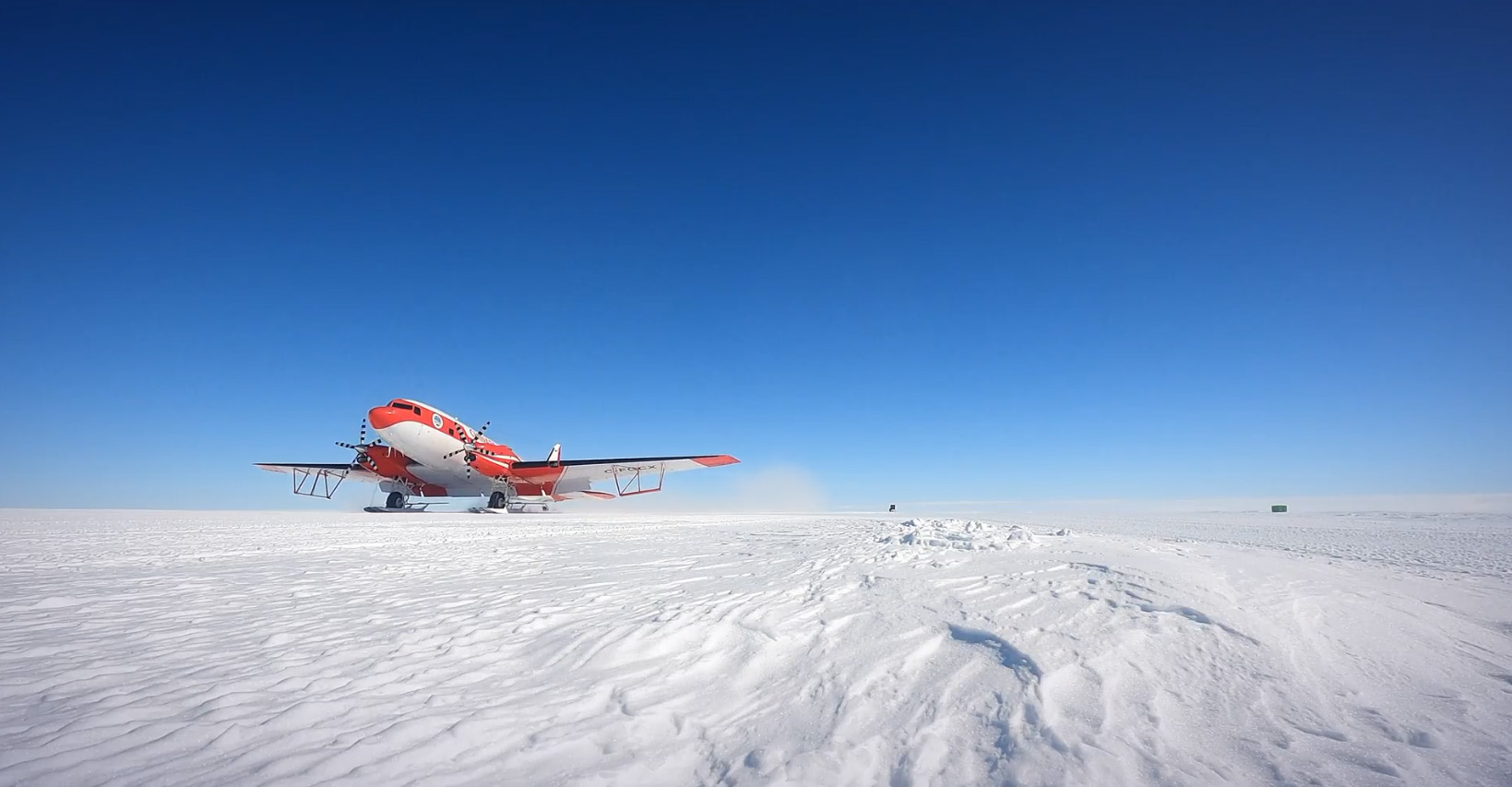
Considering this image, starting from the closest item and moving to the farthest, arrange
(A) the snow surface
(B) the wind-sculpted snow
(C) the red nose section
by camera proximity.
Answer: (A) the snow surface < (B) the wind-sculpted snow < (C) the red nose section

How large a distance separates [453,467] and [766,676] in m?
38.2

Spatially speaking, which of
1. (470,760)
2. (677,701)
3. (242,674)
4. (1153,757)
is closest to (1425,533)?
(1153,757)

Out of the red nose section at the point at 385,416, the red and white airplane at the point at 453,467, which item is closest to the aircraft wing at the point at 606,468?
the red and white airplane at the point at 453,467

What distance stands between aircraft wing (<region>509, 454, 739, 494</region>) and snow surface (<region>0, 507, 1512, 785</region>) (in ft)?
99.5

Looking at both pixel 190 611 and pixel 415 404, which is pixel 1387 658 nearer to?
pixel 190 611

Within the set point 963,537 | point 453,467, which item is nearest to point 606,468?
point 453,467

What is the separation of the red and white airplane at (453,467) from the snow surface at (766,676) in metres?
27.8

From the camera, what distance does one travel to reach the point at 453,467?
3591 cm

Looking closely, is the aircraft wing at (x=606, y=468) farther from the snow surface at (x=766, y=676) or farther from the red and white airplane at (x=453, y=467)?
the snow surface at (x=766, y=676)

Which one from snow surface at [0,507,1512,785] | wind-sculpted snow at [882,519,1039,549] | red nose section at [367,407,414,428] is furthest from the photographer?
red nose section at [367,407,414,428]

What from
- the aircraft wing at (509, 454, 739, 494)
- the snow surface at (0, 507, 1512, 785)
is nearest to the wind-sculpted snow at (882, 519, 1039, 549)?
the snow surface at (0, 507, 1512, 785)

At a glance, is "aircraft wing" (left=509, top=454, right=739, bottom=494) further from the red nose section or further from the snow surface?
the snow surface

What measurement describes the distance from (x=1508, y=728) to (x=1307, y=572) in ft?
18.1

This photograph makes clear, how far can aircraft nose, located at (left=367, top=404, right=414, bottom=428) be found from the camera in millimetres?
31031
